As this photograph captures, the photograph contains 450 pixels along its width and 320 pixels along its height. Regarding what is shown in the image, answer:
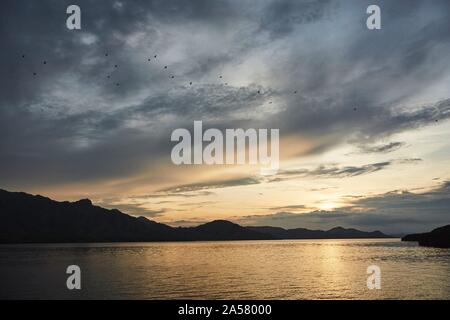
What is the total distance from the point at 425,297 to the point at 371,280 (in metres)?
24.8

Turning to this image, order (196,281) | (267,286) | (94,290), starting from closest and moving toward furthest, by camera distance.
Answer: (94,290) → (267,286) → (196,281)

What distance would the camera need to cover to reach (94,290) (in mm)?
72062

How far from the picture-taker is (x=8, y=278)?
295ft

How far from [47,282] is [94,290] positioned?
16371mm
